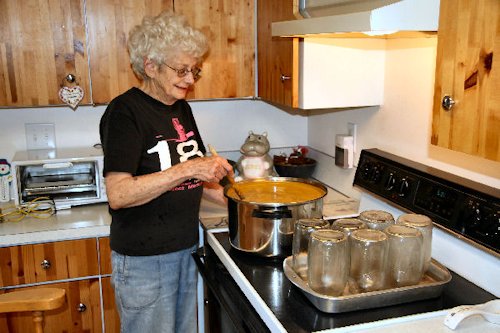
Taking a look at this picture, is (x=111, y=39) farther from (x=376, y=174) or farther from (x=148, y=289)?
(x=376, y=174)

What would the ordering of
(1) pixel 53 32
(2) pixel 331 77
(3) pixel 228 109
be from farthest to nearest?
(3) pixel 228 109, (1) pixel 53 32, (2) pixel 331 77

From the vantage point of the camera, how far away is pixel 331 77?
82.6 inches

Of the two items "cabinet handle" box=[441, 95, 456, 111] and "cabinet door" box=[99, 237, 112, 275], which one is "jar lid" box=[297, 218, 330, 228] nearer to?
"cabinet handle" box=[441, 95, 456, 111]

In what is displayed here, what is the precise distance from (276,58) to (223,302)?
1.14 m

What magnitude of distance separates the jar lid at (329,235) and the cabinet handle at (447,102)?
388 millimetres

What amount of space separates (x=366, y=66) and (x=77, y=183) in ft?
4.54

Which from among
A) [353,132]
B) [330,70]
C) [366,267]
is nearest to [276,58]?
[330,70]

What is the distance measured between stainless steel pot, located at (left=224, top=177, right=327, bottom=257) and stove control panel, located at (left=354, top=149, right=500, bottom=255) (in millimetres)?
326

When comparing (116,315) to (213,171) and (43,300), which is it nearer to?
(43,300)

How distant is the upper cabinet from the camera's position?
2.24m

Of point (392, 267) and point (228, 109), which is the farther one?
point (228, 109)

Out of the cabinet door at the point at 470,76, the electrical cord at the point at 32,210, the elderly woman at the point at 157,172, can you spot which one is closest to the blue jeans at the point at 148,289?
the elderly woman at the point at 157,172

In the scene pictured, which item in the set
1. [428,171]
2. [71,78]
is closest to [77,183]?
→ [71,78]

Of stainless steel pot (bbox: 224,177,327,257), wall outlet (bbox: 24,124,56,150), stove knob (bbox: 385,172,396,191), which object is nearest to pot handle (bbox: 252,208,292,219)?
stainless steel pot (bbox: 224,177,327,257)
